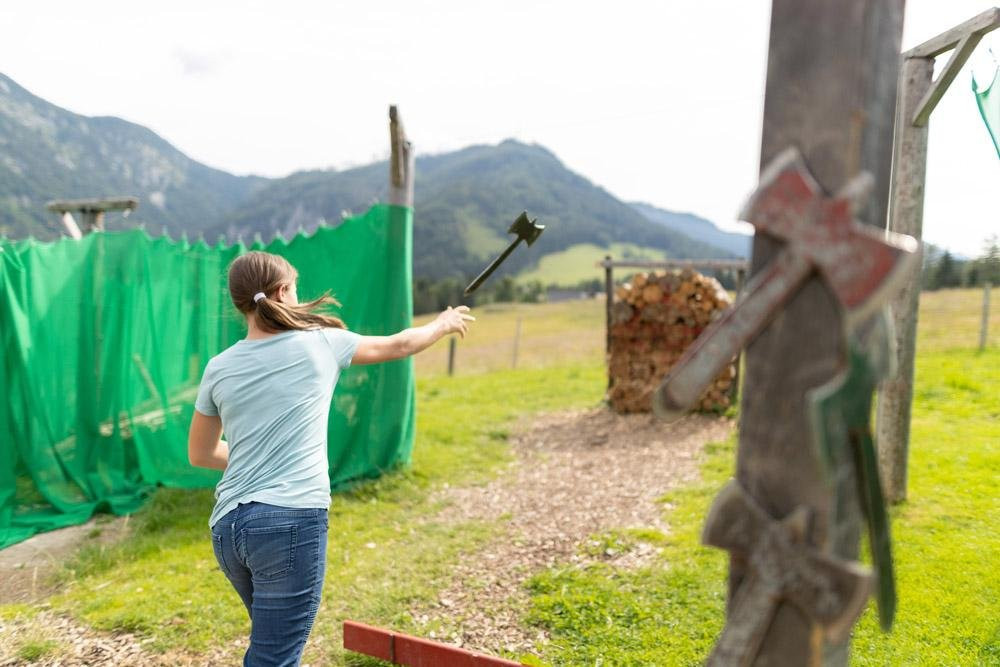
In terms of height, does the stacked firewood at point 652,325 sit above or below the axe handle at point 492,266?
below

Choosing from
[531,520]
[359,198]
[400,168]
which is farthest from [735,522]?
[359,198]

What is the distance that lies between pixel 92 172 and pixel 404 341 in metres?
83.9

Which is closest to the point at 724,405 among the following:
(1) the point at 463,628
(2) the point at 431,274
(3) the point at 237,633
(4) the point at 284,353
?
Result: (1) the point at 463,628

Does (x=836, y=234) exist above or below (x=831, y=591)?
above

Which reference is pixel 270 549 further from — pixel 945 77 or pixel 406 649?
pixel 945 77

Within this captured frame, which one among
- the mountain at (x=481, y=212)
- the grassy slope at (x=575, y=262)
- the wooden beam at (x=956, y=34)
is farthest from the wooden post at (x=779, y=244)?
the mountain at (x=481, y=212)

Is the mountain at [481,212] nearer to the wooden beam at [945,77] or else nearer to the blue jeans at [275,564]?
the wooden beam at [945,77]

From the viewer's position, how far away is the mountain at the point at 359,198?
67438mm

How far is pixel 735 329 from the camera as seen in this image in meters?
1.25

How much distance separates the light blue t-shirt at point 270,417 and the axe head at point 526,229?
3.14 feet

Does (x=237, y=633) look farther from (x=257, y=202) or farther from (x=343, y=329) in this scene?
(x=257, y=202)

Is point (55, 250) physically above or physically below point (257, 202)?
below

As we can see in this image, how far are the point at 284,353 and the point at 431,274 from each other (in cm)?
6560

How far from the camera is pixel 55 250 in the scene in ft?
17.0
